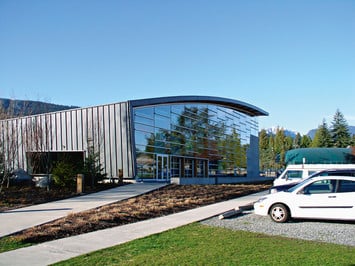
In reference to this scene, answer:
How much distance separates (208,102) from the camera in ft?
135

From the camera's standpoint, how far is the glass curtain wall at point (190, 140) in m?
30.9

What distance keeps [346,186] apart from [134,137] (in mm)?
19776

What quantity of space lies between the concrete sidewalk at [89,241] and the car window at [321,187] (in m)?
3.14

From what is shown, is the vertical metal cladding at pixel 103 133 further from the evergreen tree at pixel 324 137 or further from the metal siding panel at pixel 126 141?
the evergreen tree at pixel 324 137

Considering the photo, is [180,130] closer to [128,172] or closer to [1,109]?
[128,172]

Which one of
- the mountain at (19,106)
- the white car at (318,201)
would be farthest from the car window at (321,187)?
the mountain at (19,106)

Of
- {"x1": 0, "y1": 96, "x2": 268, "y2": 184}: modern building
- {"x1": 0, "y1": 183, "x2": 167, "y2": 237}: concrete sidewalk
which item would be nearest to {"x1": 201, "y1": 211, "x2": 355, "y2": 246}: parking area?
{"x1": 0, "y1": 183, "x2": 167, "y2": 237}: concrete sidewalk

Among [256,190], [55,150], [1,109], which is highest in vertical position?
[1,109]


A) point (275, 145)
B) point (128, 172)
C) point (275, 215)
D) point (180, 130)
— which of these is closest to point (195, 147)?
point (180, 130)

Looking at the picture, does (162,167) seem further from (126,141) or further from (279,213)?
(279,213)

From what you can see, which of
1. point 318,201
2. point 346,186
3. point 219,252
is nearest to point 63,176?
point 318,201

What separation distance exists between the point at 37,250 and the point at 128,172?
20858 mm

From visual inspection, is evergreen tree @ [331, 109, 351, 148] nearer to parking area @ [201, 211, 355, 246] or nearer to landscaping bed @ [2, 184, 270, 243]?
landscaping bed @ [2, 184, 270, 243]

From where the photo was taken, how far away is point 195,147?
39.4 m
